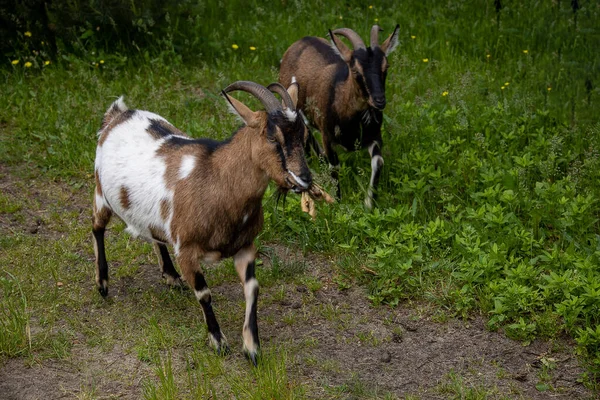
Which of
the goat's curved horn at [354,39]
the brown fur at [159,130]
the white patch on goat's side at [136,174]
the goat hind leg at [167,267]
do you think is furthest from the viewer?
the goat's curved horn at [354,39]

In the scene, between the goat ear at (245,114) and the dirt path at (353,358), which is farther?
the goat ear at (245,114)

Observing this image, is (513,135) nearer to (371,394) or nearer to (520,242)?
(520,242)

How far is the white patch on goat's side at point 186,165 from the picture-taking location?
521 cm

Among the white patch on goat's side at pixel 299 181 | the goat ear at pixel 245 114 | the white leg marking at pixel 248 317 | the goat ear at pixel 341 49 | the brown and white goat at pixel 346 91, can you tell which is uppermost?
the goat ear at pixel 245 114

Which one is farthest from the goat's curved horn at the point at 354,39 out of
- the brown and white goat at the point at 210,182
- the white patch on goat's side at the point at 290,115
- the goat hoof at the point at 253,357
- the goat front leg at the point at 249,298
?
the goat hoof at the point at 253,357

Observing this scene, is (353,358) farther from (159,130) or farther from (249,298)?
(159,130)

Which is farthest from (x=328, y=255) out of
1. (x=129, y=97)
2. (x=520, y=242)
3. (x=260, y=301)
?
(x=129, y=97)

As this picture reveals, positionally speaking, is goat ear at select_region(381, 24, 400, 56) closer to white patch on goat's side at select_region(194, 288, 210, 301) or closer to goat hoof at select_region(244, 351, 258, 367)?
white patch on goat's side at select_region(194, 288, 210, 301)

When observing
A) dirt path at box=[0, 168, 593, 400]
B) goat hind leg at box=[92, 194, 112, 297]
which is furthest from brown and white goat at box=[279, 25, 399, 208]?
goat hind leg at box=[92, 194, 112, 297]

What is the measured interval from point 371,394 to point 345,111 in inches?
122

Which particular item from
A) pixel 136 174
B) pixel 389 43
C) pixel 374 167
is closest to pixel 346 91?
pixel 389 43

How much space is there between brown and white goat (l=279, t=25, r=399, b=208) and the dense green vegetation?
0.25 metres

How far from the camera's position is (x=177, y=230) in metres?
5.14

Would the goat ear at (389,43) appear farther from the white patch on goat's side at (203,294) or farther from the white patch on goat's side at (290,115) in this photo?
the white patch on goat's side at (203,294)
